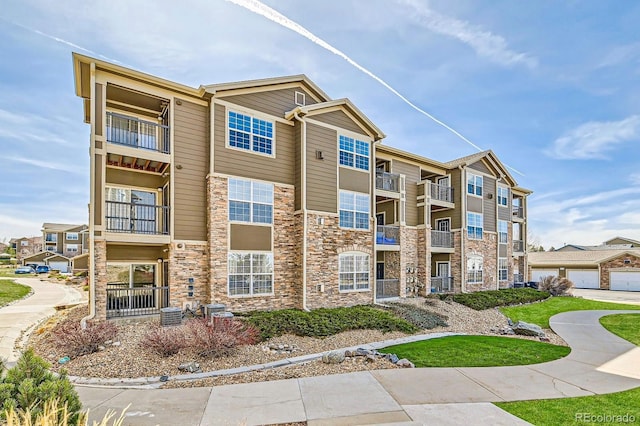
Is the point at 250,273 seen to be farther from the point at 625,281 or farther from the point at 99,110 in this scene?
the point at 625,281

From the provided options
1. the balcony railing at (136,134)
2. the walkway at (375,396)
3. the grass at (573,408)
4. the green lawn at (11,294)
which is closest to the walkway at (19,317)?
the green lawn at (11,294)

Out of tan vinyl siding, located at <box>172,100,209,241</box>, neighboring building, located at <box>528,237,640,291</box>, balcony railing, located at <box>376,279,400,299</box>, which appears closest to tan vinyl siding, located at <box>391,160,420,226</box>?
balcony railing, located at <box>376,279,400,299</box>

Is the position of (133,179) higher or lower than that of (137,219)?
higher

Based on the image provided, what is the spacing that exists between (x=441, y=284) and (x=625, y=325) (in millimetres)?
9158

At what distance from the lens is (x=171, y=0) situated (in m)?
8.09

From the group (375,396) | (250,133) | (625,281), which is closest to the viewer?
(375,396)

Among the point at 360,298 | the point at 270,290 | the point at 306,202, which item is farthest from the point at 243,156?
the point at 360,298

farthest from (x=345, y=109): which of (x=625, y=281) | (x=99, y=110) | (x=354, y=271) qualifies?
(x=625, y=281)

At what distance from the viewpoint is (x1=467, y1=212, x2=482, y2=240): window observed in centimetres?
2317

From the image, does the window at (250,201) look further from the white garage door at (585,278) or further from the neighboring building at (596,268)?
the white garage door at (585,278)

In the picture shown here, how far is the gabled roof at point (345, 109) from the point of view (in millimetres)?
14959

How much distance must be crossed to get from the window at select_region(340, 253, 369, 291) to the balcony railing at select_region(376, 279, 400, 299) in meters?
2.34

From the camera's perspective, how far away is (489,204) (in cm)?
2481

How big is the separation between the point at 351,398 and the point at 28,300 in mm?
24856
